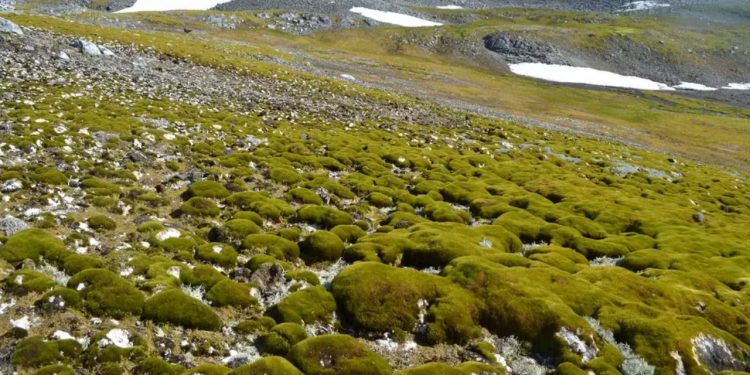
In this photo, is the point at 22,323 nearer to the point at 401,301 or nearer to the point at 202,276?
the point at 202,276

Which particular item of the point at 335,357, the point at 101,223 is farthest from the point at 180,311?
the point at 101,223

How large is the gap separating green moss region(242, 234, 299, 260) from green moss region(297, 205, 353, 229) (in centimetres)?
332

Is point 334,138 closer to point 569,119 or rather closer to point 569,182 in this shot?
point 569,182

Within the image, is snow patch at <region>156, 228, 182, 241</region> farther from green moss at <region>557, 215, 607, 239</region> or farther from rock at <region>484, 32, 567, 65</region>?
rock at <region>484, 32, 567, 65</region>

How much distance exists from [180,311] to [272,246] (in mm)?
5415

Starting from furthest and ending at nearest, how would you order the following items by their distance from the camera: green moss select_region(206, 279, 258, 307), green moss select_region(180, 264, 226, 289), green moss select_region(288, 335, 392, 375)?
green moss select_region(180, 264, 226, 289)
green moss select_region(206, 279, 258, 307)
green moss select_region(288, 335, 392, 375)

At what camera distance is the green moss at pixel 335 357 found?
11.2 metres

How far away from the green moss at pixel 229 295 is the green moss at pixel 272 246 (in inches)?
119

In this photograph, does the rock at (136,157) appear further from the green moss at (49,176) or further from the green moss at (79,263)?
the green moss at (79,263)

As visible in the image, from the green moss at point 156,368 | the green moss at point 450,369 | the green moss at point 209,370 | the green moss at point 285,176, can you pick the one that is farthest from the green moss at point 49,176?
the green moss at point 450,369

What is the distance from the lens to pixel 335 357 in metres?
11.5

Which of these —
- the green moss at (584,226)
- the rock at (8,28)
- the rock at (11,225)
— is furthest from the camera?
the rock at (8,28)

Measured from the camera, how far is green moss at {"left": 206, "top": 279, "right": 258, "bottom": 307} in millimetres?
13500

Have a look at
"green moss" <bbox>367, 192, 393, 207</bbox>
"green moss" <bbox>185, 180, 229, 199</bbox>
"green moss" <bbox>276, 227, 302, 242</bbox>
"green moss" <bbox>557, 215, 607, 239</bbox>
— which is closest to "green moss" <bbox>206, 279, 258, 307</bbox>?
"green moss" <bbox>276, 227, 302, 242</bbox>
